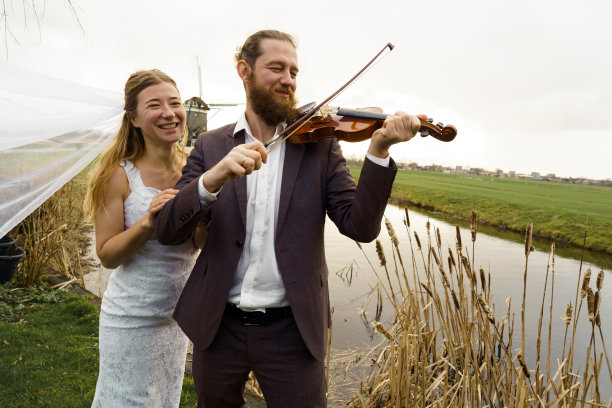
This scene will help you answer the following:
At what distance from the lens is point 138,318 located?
2336mm

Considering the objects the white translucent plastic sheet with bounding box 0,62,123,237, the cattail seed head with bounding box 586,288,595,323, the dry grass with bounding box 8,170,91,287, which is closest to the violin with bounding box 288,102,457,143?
the cattail seed head with bounding box 586,288,595,323

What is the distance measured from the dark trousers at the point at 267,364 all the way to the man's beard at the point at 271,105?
993 mm

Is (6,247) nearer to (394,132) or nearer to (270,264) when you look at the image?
(270,264)

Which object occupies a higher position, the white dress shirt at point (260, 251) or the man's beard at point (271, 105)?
the man's beard at point (271, 105)

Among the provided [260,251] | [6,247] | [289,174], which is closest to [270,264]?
[260,251]

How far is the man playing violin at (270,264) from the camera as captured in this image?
1934 mm

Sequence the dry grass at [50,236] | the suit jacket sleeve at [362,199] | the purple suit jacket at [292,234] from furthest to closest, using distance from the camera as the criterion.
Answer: the dry grass at [50,236]
the purple suit jacket at [292,234]
the suit jacket sleeve at [362,199]

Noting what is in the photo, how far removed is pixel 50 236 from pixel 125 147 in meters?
4.93

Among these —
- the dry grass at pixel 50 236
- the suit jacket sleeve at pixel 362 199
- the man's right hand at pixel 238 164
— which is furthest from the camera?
the dry grass at pixel 50 236

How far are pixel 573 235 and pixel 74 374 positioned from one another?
18.5 m

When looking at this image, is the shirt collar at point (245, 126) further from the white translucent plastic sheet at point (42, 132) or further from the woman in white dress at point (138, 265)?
the white translucent plastic sheet at point (42, 132)

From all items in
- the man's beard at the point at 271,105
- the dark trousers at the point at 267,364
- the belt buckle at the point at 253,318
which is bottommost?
the dark trousers at the point at 267,364

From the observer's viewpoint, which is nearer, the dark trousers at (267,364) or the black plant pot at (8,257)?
the dark trousers at (267,364)

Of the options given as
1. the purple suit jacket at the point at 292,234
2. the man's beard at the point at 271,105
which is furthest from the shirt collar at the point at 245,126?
the purple suit jacket at the point at 292,234
